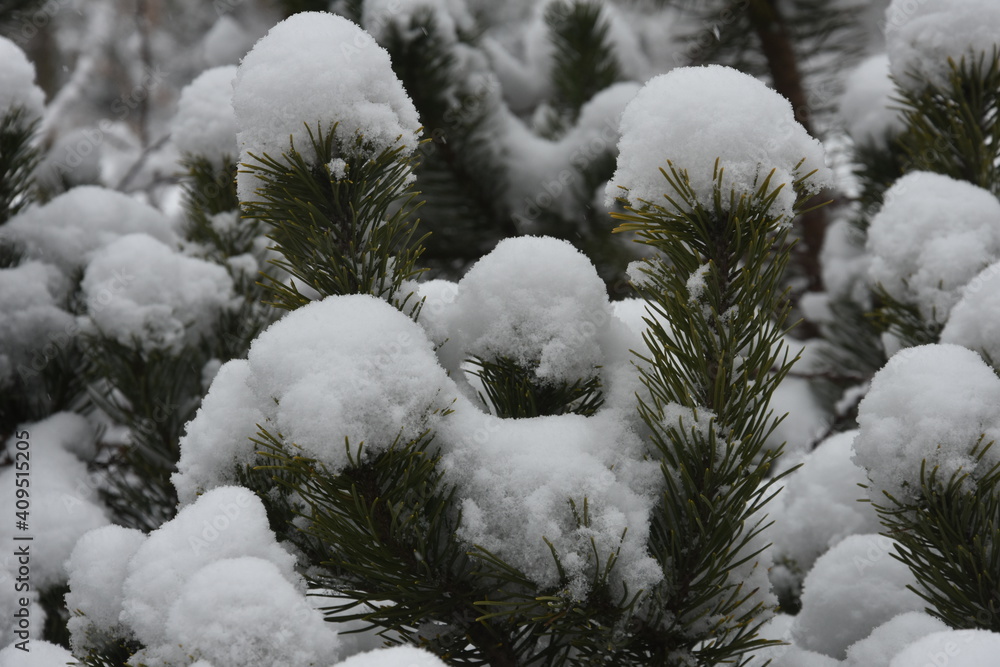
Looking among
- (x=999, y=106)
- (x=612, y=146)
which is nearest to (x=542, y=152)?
(x=612, y=146)

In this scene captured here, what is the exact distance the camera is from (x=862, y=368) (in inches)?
93.7

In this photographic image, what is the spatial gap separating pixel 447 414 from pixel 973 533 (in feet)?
2.40

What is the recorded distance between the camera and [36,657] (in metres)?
1.19

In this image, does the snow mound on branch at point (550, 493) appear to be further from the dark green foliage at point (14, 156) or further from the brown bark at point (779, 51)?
the brown bark at point (779, 51)

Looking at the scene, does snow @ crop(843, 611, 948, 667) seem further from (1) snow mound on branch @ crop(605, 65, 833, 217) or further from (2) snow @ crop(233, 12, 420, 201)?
(2) snow @ crop(233, 12, 420, 201)

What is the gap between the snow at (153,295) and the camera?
5.62ft

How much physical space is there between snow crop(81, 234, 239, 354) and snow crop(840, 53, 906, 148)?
5.83 ft

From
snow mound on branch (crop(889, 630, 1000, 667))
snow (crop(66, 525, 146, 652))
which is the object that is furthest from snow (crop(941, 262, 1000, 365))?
snow (crop(66, 525, 146, 652))

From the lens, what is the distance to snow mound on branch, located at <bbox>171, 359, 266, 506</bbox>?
44.3 inches

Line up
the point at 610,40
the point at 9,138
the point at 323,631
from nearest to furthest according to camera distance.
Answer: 1. the point at 323,631
2. the point at 9,138
3. the point at 610,40

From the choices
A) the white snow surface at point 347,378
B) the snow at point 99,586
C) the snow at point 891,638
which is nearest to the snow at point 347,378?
the white snow surface at point 347,378

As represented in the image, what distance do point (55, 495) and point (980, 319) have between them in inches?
71.9

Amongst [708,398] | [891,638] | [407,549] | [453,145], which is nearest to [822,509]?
[891,638]

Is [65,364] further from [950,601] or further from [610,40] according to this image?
[610,40]
